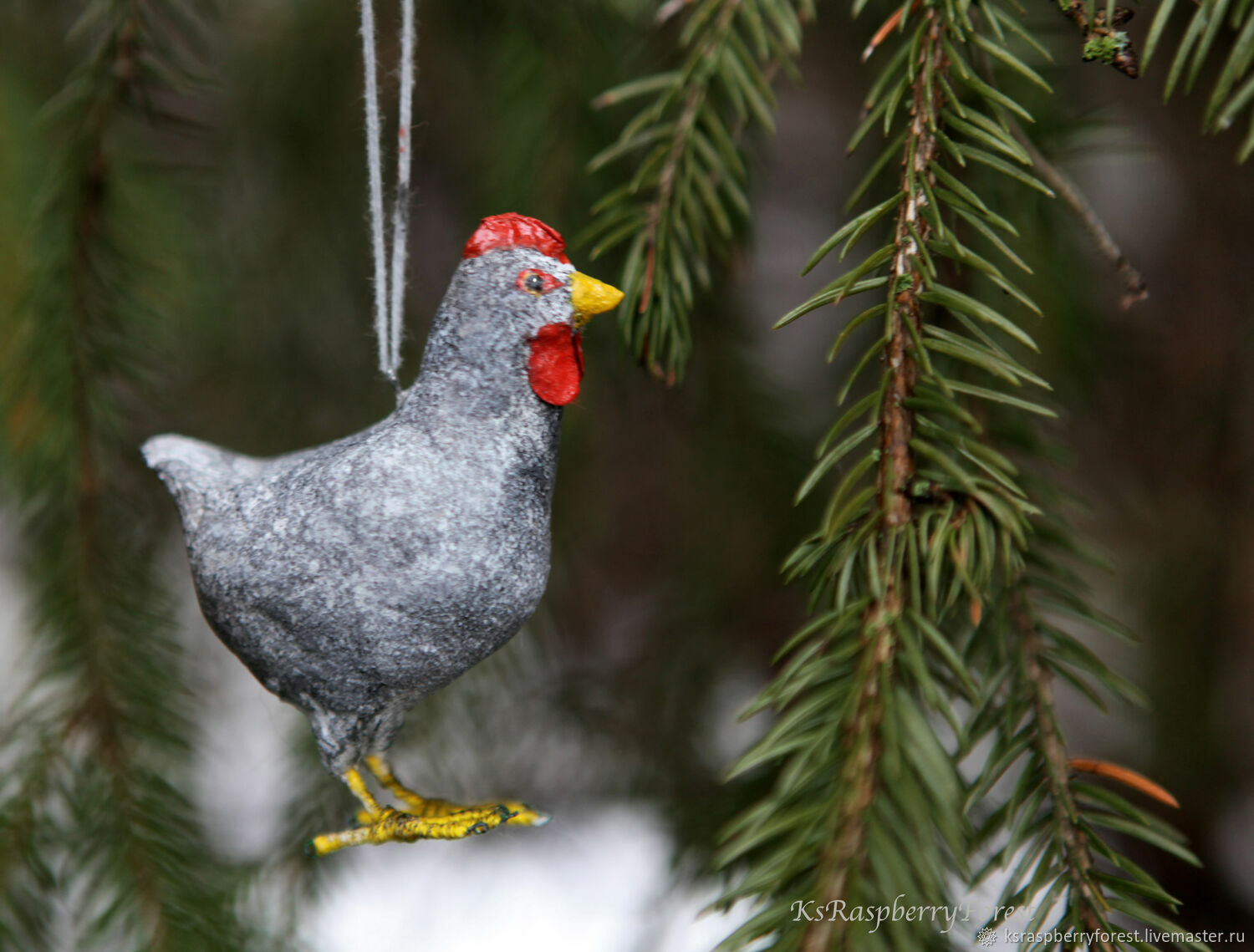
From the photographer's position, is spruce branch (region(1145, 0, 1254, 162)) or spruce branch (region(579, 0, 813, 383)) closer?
spruce branch (region(1145, 0, 1254, 162))

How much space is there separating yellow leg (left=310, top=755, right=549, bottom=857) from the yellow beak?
0.30 m

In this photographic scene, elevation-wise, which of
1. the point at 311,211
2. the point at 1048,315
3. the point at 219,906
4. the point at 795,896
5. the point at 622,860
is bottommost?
the point at 622,860

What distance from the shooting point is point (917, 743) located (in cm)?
37

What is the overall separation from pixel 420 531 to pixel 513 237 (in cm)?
18

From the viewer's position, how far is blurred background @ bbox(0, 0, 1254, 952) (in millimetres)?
740

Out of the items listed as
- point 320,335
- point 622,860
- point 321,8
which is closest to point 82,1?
point 321,8

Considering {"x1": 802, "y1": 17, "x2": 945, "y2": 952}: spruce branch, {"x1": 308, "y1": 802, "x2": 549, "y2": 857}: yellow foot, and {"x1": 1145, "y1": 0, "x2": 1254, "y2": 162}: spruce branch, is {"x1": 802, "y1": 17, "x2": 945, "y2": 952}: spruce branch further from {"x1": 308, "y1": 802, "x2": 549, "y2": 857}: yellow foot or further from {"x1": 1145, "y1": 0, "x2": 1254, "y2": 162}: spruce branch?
{"x1": 308, "y1": 802, "x2": 549, "y2": 857}: yellow foot

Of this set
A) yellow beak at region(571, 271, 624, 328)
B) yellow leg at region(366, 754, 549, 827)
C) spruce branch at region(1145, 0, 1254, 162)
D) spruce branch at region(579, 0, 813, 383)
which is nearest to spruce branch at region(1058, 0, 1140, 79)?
spruce branch at region(1145, 0, 1254, 162)

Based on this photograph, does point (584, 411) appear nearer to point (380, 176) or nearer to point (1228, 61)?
point (380, 176)

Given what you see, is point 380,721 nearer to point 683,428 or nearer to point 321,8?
point 683,428

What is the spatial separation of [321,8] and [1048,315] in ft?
2.29

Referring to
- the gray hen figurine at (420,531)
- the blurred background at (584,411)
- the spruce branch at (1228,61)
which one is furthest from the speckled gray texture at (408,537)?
the spruce branch at (1228,61)

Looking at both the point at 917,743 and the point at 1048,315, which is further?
the point at 1048,315

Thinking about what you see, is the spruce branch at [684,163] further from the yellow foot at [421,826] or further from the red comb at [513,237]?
the yellow foot at [421,826]
